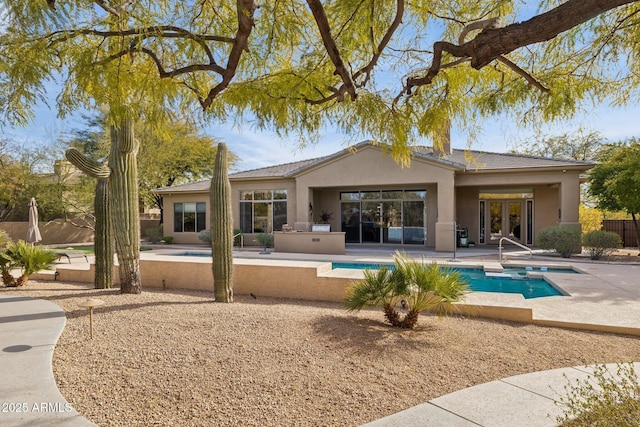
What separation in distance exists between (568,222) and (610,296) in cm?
919

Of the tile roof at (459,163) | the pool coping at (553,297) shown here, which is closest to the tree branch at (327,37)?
the pool coping at (553,297)

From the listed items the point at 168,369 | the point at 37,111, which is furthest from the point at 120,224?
the point at 168,369

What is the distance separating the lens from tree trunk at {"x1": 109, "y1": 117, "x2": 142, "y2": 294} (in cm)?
721

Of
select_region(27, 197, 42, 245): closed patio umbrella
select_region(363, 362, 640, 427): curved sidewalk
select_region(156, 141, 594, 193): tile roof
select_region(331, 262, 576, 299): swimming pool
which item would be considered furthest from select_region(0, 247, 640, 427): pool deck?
select_region(156, 141, 594, 193): tile roof

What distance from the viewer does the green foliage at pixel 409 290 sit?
5168mm

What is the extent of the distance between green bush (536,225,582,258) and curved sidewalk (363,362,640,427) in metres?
12.5

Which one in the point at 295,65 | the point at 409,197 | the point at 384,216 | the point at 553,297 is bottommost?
the point at 553,297

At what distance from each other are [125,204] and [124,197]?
14cm

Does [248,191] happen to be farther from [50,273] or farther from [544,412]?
[544,412]

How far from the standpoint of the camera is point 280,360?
404 centimetres

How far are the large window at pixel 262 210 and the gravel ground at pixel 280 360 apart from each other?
47.1ft

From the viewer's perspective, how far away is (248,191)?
2088cm

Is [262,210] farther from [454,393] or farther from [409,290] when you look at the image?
[454,393]

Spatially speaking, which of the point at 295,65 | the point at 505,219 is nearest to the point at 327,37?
the point at 295,65
